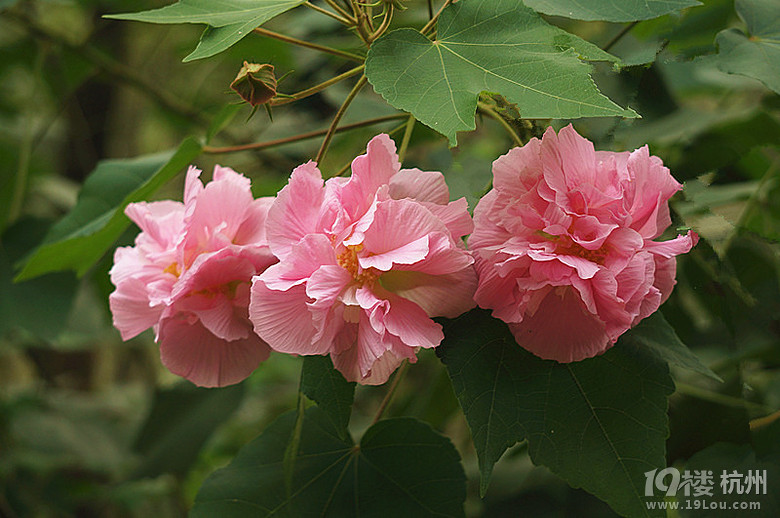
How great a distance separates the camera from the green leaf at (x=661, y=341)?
0.49 metres

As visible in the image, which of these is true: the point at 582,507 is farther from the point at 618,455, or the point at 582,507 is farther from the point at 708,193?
the point at 708,193

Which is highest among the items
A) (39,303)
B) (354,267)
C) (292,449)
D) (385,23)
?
(385,23)

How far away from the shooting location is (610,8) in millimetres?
519

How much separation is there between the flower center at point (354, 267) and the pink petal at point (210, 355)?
0.13 metres

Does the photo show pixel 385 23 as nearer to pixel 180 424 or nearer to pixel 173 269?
pixel 173 269

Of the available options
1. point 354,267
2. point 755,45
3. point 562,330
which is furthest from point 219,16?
point 755,45

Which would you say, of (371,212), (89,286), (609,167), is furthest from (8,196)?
(609,167)

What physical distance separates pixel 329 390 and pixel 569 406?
0.19 metres

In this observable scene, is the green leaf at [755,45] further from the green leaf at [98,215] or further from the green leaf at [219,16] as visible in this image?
the green leaf at [98,215]

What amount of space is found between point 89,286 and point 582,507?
109cm

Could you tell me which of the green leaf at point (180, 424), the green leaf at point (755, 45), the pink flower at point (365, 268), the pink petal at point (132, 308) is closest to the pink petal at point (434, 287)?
the pink flower at point (365, 268)

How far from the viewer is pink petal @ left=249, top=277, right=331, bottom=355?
45 cm

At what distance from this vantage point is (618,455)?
1.57ft

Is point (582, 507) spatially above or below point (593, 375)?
below
